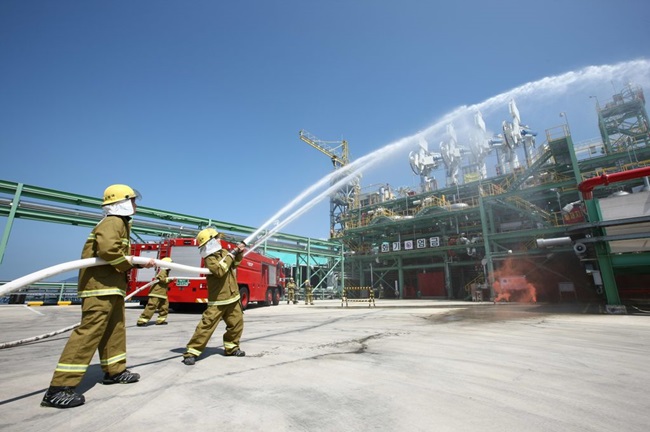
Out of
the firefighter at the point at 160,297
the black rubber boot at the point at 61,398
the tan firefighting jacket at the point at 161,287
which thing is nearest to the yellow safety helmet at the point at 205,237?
the black rubber boot at the point at 61,398

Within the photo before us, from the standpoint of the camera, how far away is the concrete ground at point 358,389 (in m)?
2.23

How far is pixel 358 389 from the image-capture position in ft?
9.70

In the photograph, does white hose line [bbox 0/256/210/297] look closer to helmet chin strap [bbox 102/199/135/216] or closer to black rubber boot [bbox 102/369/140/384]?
helmet chin strap [bbox 102/199/135/216]

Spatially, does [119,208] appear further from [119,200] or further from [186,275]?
[186,275]

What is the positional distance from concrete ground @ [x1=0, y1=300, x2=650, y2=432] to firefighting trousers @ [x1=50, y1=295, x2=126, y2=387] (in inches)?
9.3

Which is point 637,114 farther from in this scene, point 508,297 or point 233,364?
point 233,364

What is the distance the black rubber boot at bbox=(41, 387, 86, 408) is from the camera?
2549mm

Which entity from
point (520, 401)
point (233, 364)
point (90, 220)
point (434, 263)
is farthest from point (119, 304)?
point (434, 263)

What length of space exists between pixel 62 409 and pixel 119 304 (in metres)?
1.02

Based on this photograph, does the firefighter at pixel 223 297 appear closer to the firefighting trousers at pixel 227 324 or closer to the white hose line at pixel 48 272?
the firefighting trousers at pixel 227 324

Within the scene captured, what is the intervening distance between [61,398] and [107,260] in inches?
47.3

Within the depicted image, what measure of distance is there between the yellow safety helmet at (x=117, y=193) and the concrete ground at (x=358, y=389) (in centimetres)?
196

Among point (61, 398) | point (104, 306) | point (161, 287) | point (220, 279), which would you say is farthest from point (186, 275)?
point (61, 398)

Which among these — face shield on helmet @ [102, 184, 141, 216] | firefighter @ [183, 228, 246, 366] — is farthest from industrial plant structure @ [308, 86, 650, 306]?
face shield on helmet @ [102, 184, 141, 216]
